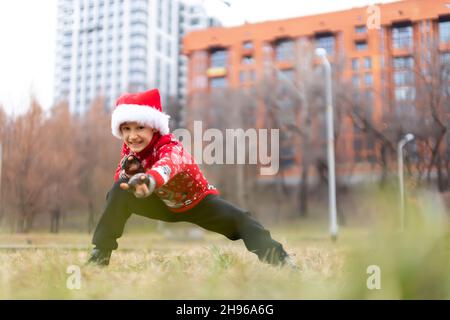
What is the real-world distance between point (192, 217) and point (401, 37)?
1740 millimetres

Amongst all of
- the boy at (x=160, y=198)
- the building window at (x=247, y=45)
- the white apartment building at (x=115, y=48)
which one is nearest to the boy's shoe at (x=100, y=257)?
the boy at (x=160, y=198)

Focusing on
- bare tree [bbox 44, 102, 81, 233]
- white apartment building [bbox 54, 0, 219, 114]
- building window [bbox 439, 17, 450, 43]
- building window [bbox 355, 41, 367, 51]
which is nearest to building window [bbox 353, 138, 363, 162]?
building window [bbox 355, 41, 367, 51]

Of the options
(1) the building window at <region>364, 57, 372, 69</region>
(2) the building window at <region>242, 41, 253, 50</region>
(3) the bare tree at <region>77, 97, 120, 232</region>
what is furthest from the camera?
(3) the bare tree at <region>77, 97, 120, 232</region>

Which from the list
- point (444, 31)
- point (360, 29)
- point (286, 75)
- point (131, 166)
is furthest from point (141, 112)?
point (286, 75)

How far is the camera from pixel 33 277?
25.3 inches

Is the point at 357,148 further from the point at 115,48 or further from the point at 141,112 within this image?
the point at 141,112

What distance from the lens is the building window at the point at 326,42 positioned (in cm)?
376

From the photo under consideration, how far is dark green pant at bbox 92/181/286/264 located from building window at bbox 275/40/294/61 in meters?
3.04

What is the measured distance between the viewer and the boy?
96 cm

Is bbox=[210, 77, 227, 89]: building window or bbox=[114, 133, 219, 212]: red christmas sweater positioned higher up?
bbox=[210, 77, 227, 89]: building window

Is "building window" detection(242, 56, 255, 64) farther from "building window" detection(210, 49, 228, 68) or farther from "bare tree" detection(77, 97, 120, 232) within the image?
"bare tree" detection(77, 97, 120, 232)

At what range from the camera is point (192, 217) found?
1015 mm

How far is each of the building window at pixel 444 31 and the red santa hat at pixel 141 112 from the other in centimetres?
120
